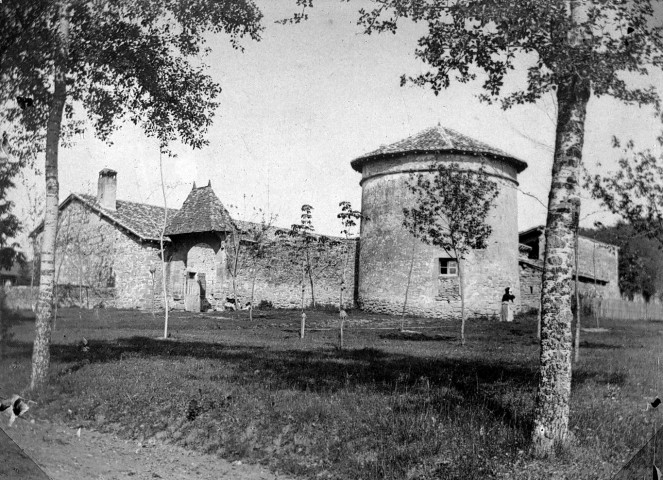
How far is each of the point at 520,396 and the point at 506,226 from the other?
53.8ft

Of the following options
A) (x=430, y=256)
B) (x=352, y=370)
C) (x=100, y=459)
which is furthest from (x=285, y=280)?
(x=430, y=256)

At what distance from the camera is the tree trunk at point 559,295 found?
485 cm

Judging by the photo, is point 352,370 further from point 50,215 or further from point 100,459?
point 50,215

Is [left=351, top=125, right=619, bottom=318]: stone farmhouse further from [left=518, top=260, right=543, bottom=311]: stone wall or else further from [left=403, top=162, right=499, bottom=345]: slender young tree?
[left=403, top=162, right=499, bottom=345]: slender young tree

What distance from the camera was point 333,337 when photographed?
14.6 m

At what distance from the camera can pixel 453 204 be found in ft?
47.4

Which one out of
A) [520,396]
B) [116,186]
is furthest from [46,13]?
[520,396]

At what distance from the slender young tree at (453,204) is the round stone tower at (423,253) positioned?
30 cm

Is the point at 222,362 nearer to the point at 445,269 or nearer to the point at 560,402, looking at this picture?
the point at 560,402

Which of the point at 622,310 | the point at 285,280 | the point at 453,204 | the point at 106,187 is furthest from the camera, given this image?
the point at 622,310

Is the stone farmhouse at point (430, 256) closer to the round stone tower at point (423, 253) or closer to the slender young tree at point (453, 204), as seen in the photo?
the round stone tower at point (423, 253)

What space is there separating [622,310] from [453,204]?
8.56 metres

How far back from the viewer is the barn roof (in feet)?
18.5

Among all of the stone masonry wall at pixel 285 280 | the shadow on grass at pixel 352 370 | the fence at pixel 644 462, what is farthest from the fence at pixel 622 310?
the fence at pixel 644 462
